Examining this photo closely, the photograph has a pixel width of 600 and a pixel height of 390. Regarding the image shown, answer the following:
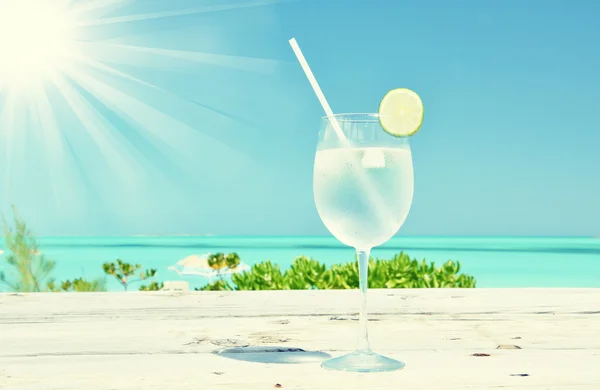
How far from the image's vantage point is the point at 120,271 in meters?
9.42

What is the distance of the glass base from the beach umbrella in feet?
13.1

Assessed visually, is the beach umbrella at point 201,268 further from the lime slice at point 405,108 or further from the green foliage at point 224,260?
the lime slice at point 405,108

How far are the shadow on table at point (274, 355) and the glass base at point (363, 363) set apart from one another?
1.9 inches

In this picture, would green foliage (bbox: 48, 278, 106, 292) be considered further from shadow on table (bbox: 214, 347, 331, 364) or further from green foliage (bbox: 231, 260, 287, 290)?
shadow on table (bbox: 214, 347, 331, 364)

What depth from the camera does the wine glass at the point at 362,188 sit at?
1483 millimetres

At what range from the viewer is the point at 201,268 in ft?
74.9

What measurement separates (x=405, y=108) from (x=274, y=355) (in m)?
0.66

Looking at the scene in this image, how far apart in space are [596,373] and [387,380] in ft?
1.41

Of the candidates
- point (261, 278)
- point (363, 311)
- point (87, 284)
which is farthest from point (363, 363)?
point (87, 284)

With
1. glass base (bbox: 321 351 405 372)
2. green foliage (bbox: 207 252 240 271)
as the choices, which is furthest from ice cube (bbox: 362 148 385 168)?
green foliage (bbox: 207 252 240 271)

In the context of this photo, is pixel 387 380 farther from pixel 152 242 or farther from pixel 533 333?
pixel 152 242

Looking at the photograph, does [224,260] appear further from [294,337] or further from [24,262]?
[294,337]

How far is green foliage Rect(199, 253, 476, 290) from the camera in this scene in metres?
5.13

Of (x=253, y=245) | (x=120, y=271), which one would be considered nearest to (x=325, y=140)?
(x=120, y=271)
